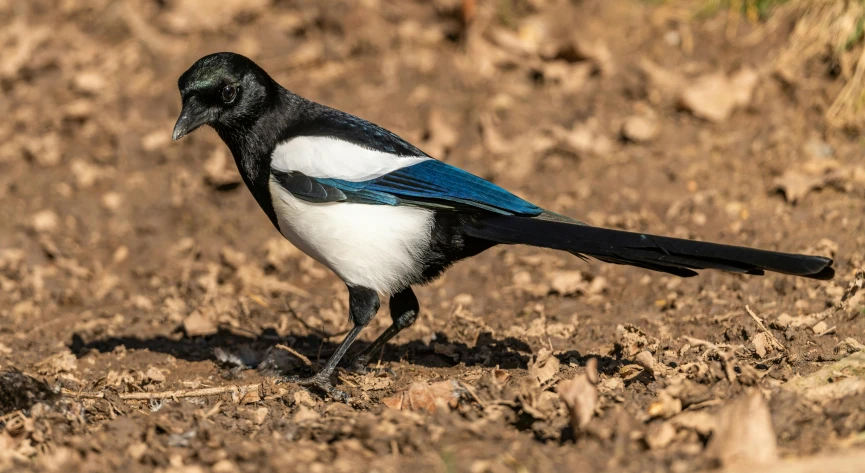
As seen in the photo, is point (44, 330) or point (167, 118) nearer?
point (44, 330)

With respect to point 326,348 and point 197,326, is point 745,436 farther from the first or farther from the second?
point 197,326

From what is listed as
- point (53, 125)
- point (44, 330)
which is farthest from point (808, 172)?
point (53, 125)

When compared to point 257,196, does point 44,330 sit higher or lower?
lower

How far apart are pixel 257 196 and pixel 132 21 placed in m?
4.27

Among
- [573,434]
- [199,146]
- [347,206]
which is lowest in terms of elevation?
[573,434]

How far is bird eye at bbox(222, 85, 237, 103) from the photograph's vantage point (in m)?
3.80

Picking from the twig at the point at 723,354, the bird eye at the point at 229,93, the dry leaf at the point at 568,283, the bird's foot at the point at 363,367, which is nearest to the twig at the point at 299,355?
the bird's foot at the point at 363,367

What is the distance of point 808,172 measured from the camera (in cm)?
508

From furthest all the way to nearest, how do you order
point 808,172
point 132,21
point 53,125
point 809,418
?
point 132,21, point 53,125, point 808,172, point 809,418

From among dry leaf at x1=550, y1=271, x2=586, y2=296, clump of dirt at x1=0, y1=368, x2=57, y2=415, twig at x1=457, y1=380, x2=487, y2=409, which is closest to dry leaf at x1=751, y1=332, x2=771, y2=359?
twig at x1=457, y1=380, x2=487, y2=409

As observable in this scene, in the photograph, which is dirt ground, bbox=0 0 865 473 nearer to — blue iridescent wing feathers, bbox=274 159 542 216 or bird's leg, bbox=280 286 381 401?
bird's leg, bbox=280 286 381 401

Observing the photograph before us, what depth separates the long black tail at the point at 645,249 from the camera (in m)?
2.88

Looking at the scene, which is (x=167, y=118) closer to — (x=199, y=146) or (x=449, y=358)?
(x=199, y=146)

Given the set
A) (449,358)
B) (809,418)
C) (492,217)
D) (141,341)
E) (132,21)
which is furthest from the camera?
(132,21)
